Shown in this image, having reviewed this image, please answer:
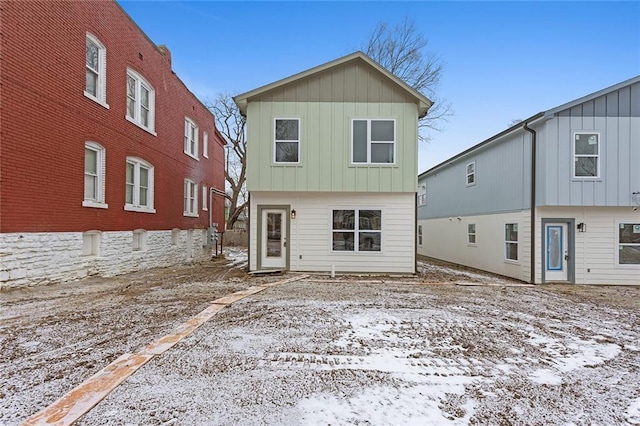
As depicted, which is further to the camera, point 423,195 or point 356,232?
point 423,195

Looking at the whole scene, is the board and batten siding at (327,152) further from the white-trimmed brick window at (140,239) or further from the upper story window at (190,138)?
the upper story window at (190,138)

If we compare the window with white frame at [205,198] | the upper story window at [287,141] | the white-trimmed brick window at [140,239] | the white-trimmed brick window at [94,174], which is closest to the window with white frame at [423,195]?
the upper story window at [287,141]

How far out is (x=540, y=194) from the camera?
10.3 meters

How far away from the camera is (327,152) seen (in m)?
10.9

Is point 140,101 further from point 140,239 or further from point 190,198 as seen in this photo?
point 190,198

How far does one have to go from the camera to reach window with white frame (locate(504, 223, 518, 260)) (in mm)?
11461

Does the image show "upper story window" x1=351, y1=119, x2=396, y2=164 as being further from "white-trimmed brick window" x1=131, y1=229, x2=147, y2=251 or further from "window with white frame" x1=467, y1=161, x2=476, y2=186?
"white-trimmed brick window" x1=131, y1=229, x2=147, y2=251

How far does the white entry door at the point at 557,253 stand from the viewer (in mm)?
10633

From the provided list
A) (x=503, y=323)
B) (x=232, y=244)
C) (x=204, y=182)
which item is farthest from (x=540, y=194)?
(x=232, y=244)

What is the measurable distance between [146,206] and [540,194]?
43.4 feet

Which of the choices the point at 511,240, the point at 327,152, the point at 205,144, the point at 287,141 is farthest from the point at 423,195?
the point at 205,144

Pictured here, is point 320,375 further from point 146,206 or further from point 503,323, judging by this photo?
point 146,206

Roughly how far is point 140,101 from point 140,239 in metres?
4.98

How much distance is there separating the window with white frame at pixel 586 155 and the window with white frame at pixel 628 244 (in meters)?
1.96
